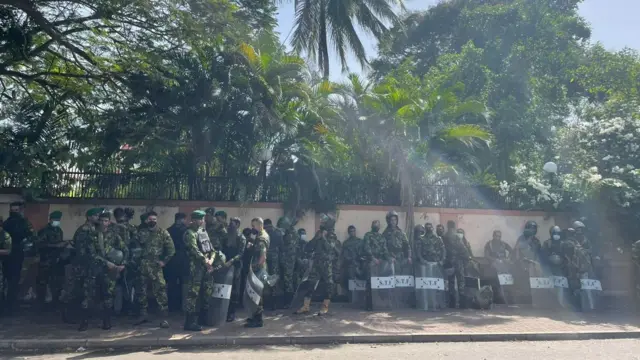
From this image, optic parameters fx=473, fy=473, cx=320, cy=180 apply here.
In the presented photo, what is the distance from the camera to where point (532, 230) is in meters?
11.7

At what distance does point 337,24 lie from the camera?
18594 mm

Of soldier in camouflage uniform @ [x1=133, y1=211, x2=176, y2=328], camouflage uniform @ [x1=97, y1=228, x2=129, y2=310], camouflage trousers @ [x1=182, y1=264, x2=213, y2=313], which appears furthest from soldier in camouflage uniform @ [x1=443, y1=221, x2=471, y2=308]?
camouflage uniform @ [x1=97, y1=228, x2=129, y2=310]

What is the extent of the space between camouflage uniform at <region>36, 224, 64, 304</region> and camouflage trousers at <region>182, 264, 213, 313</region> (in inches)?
113

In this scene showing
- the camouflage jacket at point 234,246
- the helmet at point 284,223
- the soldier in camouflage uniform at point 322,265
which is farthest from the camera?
the helmet at point 284,223

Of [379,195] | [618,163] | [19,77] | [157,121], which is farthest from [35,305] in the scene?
[618,163]

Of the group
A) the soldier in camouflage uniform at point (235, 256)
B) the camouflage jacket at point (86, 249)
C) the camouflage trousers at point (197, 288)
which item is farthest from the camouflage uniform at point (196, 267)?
the camouflage jacket at point (86, 249)

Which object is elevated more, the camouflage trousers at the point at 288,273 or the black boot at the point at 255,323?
the camouflage trousers at the point at 288,273

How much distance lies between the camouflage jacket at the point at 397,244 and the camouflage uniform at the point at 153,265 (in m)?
4.60

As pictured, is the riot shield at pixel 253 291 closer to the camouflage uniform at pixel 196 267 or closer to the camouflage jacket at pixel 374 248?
the camouflage uniform at pixel 196 267

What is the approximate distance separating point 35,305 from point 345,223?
7127 millimetres

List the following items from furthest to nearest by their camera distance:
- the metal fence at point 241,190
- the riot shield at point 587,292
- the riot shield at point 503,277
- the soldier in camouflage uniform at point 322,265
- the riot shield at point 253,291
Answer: the riot shield at point 503,277 → the metal fence at point 241,190 → the riot shield at point 587,292 → the soldier in camouflage uniform at point 322,265 → the riot shield at point 253,291

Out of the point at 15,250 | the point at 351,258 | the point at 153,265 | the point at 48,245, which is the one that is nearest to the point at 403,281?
the point at 351,258

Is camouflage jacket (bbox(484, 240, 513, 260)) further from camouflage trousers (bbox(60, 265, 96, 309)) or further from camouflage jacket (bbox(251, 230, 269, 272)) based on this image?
camouflage trousers (bbox(60, 265, 96, 309))

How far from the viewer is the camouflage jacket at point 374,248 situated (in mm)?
10201
